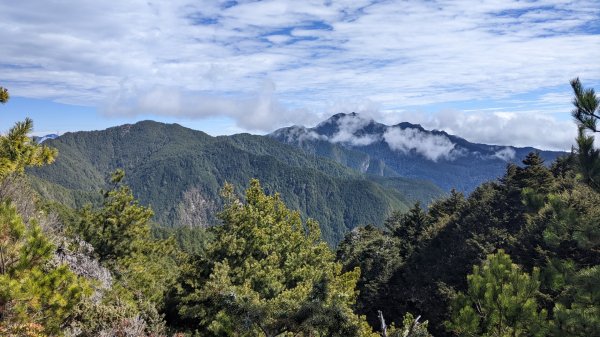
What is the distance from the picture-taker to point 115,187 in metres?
34.7

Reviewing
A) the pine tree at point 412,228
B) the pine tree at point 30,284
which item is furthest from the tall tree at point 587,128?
the pine tree at point 412,228

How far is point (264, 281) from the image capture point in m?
22.7

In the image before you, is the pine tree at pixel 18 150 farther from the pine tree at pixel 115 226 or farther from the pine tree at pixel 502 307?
the pine tree at pixel 115 226

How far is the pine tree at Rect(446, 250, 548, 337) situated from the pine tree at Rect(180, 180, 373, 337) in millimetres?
4483

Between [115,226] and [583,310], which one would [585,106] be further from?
[115,226]

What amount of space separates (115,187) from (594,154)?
32.6m

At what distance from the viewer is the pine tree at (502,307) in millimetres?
14703

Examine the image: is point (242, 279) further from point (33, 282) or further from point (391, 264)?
point (391, 264)

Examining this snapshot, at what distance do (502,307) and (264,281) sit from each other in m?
11.9

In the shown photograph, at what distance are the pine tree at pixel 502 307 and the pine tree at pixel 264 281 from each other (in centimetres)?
448

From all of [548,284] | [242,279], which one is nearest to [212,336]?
[242,279]

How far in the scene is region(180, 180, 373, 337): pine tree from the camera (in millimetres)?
10648

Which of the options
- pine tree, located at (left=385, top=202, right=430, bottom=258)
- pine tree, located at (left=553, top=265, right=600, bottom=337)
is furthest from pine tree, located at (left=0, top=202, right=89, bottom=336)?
pine tree, located at (left=385, top=202, right=430, bottom=258)

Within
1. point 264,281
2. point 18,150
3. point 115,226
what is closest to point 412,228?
point 115,226
